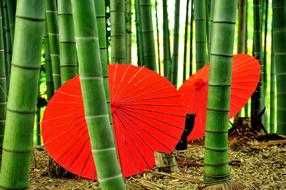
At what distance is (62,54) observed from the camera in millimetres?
2389

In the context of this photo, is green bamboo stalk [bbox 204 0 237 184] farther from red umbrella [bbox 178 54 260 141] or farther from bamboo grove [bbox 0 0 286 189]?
red umbrella [bbox 178 54 260 141]

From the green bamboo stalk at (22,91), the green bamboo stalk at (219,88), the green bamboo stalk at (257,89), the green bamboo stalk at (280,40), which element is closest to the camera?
the green bamboo stalk at (22,91)

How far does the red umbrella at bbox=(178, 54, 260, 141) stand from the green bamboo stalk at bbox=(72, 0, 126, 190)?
1.40m

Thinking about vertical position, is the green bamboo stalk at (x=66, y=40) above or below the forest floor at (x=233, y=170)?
above

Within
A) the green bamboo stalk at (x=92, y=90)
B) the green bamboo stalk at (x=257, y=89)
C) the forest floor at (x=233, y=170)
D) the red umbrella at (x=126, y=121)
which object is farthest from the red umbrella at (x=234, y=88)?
the green bamboo stalk at (x=92, y=90)

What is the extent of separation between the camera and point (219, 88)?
2.11 meters

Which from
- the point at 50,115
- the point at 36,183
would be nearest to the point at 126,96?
the point at 50,115

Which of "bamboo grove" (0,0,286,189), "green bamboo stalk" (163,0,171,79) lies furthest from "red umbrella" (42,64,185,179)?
"green bamboo stalk" (163,0,171,79)

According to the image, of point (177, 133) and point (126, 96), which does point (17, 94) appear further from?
point (177, 133)

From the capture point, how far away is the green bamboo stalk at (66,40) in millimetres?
2225

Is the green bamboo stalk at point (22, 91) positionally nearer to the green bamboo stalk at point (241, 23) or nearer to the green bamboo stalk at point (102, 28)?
the green bamboo stalk at point (102, 28)

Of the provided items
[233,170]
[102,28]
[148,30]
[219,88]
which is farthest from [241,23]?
[102,28]

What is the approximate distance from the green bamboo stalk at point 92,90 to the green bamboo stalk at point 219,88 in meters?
0.82

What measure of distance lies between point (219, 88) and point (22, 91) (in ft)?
3.31
